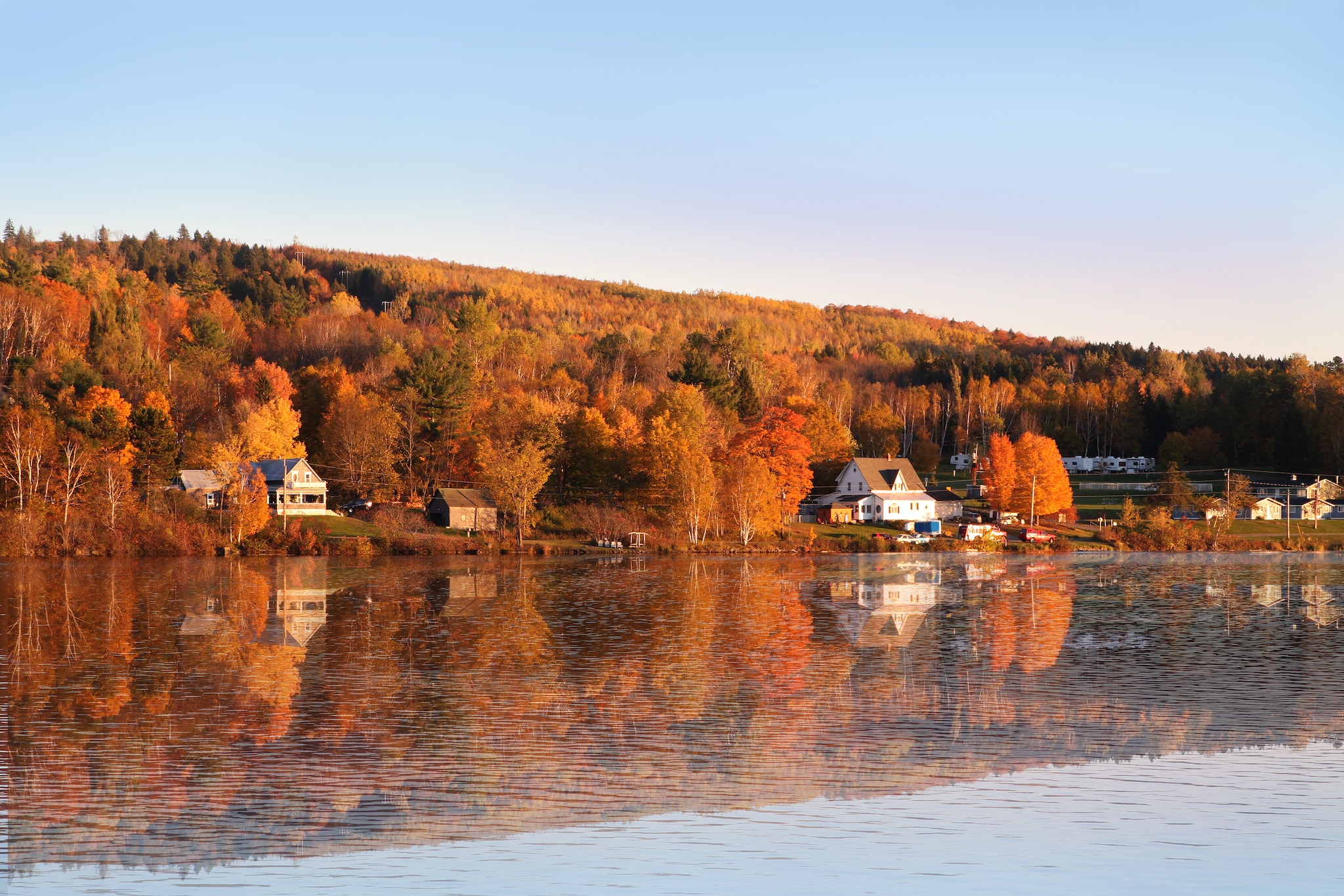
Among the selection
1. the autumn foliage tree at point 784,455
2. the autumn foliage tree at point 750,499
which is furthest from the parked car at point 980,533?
the autumn foliage tree at point 750,499

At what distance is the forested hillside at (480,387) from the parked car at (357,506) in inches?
75.2

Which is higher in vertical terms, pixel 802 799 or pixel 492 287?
pixel 492 287

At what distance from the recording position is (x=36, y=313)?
105688 millimetres

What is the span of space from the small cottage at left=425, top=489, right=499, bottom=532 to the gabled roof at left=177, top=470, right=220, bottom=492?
15.5 meters

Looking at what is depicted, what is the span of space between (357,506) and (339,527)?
7.25m

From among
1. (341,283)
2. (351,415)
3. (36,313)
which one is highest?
(341,283)

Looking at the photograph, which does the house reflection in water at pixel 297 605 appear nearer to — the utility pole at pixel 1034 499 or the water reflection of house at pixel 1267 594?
the water reflection of house at pixel 1267 594

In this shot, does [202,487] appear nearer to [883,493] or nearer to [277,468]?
[277,468]

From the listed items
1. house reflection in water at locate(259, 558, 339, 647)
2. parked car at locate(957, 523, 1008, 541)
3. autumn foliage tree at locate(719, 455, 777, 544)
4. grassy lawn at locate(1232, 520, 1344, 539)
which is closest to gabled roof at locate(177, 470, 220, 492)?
house reflection in water at locate(259, 558, 339, 647)

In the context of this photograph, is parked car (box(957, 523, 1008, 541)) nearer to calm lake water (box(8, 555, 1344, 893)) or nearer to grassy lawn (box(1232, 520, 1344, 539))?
grassy lawn (box(1232, 520, 1344, 539))

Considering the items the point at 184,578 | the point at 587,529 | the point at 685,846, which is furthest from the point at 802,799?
the point at 587,529

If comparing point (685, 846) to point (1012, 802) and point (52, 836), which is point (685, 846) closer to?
point (1012, 802)

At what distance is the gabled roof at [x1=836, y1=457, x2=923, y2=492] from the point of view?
10456 centimetres

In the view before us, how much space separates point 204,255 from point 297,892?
177748 millimetres
